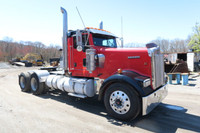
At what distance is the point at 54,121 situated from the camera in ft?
13.3

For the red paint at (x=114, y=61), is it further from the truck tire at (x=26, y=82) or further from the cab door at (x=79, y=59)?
the truck tire at (x=26, y=82)

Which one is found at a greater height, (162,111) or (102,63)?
(102,63)

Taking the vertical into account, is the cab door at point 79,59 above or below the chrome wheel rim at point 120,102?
above

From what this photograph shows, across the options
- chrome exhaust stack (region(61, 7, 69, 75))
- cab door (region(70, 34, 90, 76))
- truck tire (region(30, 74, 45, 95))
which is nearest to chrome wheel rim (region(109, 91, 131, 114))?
cab door (region(70, 34, 90, 76))

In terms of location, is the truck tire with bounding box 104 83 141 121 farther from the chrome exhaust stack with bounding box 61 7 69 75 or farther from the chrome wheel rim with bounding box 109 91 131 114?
the chrome exhaust stack with bounding box 61 7 69 75

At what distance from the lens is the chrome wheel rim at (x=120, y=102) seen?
13.0 feet

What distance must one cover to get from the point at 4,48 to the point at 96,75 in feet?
357

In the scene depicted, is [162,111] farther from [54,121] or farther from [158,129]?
[54,121]

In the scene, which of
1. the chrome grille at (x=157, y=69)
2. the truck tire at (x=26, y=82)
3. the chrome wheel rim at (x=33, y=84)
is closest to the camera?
the chrome grille at (x=157, y=69)

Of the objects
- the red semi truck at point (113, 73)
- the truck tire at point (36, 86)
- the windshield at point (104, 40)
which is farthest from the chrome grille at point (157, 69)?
the truck tire at point (36, 86)

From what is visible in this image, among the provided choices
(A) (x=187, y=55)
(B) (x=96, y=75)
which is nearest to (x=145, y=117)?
(B) (x=96, y=75)

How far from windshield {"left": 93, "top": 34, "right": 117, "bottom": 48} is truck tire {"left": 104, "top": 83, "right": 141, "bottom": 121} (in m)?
1.87

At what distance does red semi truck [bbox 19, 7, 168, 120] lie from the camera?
3.92 meters

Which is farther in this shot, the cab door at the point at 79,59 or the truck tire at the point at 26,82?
the truck tire at the point at 26,82
